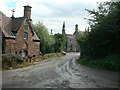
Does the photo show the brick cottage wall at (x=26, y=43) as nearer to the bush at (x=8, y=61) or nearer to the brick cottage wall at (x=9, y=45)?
the brick cottage wall at (x=9, y=45)

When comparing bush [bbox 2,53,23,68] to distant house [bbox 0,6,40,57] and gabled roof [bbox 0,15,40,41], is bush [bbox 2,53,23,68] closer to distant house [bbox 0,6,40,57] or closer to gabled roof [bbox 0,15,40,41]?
distant house [bbox 0,6,40,57]

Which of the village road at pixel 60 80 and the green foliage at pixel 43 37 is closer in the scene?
the village road at pixel 60 80

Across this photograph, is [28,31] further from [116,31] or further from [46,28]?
[116,31]

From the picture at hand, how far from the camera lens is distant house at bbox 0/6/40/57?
25109 millimetres

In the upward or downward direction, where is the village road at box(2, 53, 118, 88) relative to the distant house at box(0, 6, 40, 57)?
downward

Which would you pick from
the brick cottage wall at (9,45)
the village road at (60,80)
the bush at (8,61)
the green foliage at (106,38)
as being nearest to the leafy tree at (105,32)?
the green foliage at (106,38)

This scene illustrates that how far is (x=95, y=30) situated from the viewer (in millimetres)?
18062

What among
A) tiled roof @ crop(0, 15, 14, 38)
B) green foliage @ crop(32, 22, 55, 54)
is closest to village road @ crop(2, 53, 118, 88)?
tiled roof @ crop(0, 15, 14, 38)

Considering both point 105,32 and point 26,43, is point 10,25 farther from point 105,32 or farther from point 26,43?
point 105,32

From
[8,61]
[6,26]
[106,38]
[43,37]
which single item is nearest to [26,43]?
[6,26]

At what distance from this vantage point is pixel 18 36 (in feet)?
91.2

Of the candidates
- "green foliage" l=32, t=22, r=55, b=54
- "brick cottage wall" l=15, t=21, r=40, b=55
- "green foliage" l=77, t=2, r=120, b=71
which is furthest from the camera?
"green foliage" l=32, t=22, r=55, b=54

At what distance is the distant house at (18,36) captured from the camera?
25109 mm

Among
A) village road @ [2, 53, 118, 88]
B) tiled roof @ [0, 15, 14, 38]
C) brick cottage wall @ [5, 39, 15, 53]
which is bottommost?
village road @ [2, 53, 118, 88]
